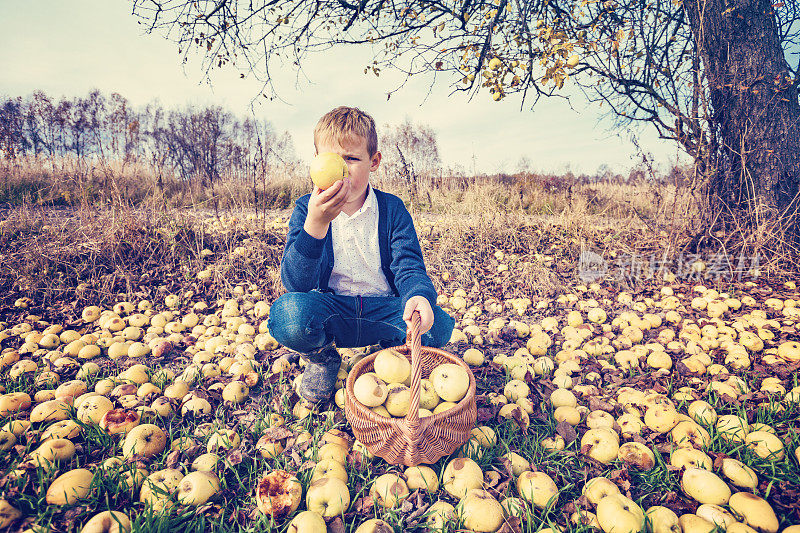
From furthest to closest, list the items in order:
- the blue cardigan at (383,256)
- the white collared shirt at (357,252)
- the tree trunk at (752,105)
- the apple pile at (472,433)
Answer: the tree trunk at (752,105) → the white collared shirt at (357,252) → the blue cardigan at (383,256) → the apple pile at (472,433)

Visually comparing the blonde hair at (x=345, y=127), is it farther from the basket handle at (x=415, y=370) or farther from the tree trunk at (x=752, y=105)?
the tree trunk at (x=752, y=105)

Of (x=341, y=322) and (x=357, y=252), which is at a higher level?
(x=357, y=252)

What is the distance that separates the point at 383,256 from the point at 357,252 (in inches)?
6.6

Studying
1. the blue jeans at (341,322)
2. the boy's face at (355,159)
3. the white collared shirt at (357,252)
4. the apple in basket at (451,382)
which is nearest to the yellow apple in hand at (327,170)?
the boy's face at (355,159)

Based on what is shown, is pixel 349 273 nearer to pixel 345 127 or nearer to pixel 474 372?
pixel 345 127

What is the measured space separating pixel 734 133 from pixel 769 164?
509 mm

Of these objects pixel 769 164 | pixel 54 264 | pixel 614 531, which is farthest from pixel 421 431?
pixel 769 164

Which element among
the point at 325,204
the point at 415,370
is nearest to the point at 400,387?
the point at 415,370

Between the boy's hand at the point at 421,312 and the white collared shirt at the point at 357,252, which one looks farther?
the white collared shirt at the point at 357,252

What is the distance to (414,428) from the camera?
5.06 feet

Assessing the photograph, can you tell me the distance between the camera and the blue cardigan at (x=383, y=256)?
2.07 meters

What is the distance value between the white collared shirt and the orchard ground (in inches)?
22.1

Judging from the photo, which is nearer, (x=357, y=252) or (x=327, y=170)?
(x=327, y=170)

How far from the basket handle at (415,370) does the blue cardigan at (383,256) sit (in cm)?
37
